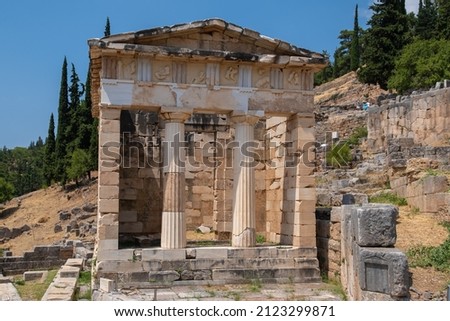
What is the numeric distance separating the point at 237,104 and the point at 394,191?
7.57 meters

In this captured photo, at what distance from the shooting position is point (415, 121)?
30.1 metres

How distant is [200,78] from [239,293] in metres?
5.47

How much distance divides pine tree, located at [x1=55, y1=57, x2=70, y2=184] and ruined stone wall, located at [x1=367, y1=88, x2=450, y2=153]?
32.0m

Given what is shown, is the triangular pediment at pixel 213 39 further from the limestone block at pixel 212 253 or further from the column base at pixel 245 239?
the limestone block at pixel 212 253

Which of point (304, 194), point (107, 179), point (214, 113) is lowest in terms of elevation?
point (304, 194)

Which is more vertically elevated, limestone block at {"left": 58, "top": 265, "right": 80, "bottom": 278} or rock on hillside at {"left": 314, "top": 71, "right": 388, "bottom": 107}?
rock on hillside at {"left": 314, "top": 71, "right": 388, "bottom": 107}

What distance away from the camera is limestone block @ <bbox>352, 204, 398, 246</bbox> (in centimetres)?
965

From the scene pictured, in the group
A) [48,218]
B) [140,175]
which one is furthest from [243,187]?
[48,218]

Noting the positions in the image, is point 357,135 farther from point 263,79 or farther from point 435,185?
point 263,79

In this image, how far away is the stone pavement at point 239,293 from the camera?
11727 millimetres

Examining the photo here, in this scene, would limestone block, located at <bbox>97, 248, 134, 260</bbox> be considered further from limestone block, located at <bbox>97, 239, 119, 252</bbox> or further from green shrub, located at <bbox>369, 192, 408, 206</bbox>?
green shrub, located at <bbox>369, 192, 408, 206</bbox>

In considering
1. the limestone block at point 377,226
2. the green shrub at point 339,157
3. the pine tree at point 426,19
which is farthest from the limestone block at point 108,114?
the pine tree at point 426,19

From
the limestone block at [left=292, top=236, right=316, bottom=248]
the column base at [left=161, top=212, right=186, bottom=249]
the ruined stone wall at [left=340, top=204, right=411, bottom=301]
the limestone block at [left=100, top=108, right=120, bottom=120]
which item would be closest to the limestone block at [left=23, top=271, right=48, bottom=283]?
the column base at [left=161, top=212, right=186, bottom=249]

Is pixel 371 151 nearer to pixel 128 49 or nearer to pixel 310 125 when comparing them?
pixel 310 125
